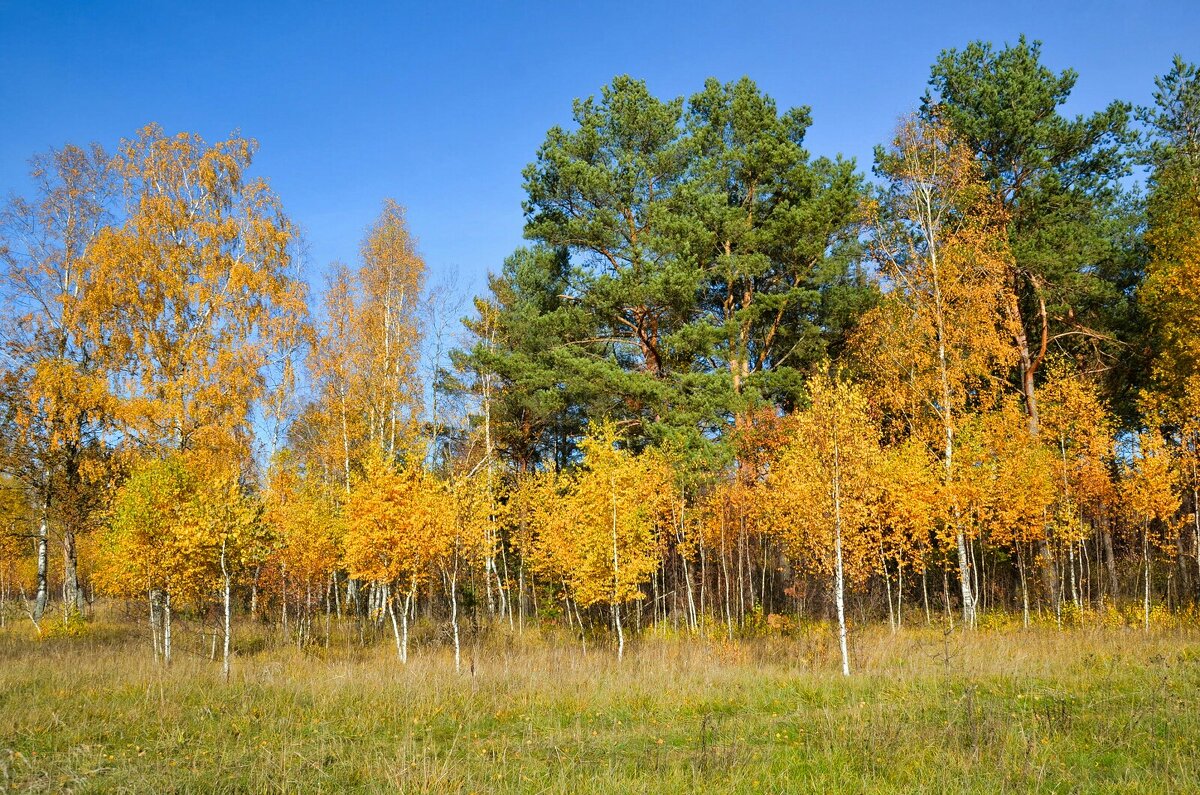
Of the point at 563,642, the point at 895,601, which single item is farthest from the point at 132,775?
the point at 895,601

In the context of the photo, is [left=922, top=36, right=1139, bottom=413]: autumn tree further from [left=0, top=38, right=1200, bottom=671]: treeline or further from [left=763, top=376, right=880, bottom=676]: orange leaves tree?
[left=763, top=376, right=880, bottom=676]: orange leaves tree

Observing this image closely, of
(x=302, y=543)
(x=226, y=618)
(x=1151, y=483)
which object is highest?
(x=1151, y=483)

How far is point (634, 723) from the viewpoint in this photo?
963cm

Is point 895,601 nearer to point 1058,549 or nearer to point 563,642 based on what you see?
point 1058,549

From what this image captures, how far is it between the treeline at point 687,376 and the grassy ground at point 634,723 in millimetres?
3238

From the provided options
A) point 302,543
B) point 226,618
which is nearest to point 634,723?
point 226,618

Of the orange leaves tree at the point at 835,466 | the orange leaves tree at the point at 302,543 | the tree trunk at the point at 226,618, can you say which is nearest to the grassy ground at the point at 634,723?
the tree trunk at the point at 226,618

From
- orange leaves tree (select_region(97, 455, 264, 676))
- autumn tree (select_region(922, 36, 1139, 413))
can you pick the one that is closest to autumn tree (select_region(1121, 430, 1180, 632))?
autumn tree (select_region(922, 36, 1139, 413))

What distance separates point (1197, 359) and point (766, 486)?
12002 millimetres

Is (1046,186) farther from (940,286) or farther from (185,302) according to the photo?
(185,302)

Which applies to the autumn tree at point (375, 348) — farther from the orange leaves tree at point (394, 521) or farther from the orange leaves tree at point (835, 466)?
the orange leaves tree at point (835, 466)

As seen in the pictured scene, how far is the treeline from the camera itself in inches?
712

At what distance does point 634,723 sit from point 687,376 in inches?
522

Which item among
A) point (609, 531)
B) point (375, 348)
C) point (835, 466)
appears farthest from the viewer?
point (375, 348)
